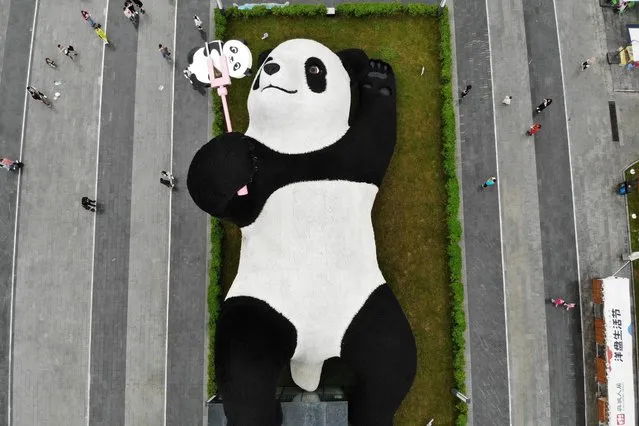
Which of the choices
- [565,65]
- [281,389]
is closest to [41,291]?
[281,389]

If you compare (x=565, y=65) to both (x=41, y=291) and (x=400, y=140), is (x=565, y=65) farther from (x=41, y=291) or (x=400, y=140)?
(x=41, y=291)

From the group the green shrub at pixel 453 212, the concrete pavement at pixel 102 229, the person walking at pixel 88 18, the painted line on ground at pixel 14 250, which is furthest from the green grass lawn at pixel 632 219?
the painted line on ground at pixel 14 250

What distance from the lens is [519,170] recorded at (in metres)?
11.6

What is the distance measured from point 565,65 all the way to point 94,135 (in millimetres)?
13009

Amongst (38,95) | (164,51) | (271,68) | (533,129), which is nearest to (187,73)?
(164,51)

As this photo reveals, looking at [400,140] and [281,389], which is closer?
[281,389]

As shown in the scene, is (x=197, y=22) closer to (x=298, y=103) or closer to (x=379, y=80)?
(x=379, y=80)

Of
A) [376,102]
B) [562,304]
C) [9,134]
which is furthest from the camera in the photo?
[9,134]

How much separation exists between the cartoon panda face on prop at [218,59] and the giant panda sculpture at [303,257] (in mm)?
1956

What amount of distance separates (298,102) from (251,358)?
447 centimetres

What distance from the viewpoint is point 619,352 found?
34.8 ft

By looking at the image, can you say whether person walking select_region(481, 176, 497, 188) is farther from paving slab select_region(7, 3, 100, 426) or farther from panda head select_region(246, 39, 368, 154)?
paving slab select_region(7, 3, 100, 426)

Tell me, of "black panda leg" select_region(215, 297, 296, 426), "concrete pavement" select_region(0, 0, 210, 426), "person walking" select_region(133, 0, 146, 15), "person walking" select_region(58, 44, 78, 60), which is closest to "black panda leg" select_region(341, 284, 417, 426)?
"black panda leg" select_region(215, 297, 296, 426)

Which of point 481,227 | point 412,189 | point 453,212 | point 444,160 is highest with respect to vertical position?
point 444,160
